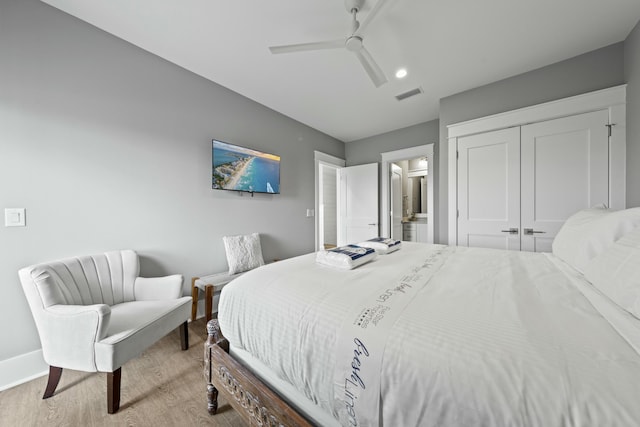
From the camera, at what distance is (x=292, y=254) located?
3551 mm

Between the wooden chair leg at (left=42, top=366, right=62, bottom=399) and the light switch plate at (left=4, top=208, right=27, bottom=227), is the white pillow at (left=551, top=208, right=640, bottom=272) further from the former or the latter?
the light switch plate at (left=4, top=208, right=27, bottom=227)

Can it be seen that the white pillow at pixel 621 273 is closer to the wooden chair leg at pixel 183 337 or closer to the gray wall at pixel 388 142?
the wooden chair leg at pixel 183 337

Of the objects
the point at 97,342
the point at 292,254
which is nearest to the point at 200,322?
the point at 97,342

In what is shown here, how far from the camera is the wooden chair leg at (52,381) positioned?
4.43ft

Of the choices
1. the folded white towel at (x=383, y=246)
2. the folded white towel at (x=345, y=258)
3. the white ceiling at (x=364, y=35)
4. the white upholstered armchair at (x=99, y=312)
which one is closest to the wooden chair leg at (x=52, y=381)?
the white upholstered armchair at (x=99, y=312)

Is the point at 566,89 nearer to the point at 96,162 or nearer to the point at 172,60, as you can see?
the point at 172,60

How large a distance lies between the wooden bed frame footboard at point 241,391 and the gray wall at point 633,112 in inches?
120

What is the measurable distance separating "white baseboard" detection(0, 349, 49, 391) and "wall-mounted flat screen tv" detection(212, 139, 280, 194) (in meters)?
1.83

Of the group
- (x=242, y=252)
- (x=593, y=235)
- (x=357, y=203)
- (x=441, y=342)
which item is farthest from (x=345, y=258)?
(x=357, y=203)

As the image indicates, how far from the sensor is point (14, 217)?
1.50m

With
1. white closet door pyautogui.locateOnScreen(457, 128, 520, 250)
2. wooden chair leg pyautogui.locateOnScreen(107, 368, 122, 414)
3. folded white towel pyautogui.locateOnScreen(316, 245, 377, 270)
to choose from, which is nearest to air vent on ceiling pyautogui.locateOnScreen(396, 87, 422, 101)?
white closet door pyautogui.locateOnScreen(457, 128, 520, 250)

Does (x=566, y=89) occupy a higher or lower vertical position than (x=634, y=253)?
higher

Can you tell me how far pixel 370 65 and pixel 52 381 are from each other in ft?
10.2

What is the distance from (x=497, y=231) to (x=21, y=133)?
172 inches
